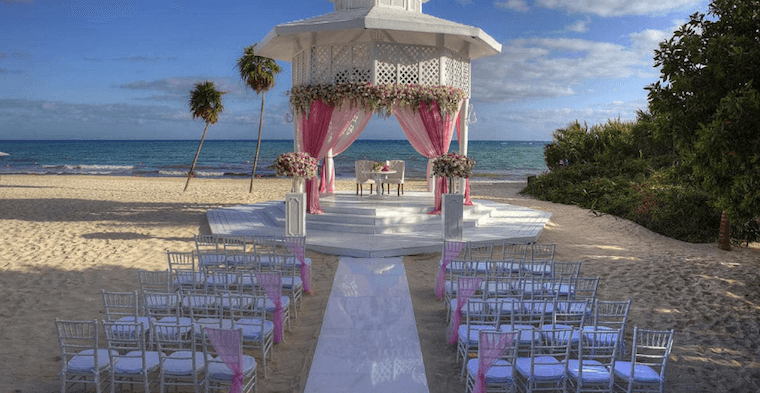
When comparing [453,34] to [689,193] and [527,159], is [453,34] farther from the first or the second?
[527,159]

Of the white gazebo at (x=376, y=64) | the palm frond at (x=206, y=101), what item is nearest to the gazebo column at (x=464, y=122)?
the white gazebo at (x=376, y=64)

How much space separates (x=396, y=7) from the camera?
522 inches

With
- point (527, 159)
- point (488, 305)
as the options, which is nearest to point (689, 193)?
point (488, 305)

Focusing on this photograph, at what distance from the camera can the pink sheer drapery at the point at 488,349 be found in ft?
13.1

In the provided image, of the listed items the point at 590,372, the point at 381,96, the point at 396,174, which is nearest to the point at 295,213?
the point at 381,96

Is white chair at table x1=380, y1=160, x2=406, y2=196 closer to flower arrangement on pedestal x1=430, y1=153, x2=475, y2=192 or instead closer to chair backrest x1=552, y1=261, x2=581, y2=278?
flower arrangement on pedestal x1=430, y1=153, x2=475, y2=192

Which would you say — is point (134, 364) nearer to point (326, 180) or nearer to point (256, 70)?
point (326, 180)

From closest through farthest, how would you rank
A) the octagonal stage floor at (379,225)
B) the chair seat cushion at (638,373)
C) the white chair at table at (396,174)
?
the chair seat cushion at (638,373), the octagonal stage floor at (379,225), the white chair at table at (396,174)

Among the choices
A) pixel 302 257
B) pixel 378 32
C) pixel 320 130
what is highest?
pixel 378 32

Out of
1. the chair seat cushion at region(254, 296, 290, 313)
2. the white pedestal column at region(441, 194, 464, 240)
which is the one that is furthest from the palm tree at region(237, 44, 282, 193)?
the chair seat cushion at region(254, 296, 290, 313)

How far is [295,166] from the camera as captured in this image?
1072 cm

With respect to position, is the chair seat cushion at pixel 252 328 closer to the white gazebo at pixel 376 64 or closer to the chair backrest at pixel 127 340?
the chair backrest at pixel 127 340

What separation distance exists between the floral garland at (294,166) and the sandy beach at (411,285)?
1.84 meters

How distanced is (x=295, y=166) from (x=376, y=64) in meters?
2.75
